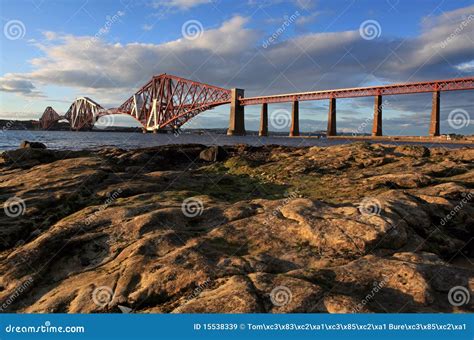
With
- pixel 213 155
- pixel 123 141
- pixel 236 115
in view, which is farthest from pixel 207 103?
pixel 213 155

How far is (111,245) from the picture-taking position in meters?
7.83

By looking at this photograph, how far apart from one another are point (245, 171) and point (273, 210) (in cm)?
1007

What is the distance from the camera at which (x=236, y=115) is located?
144 meters
